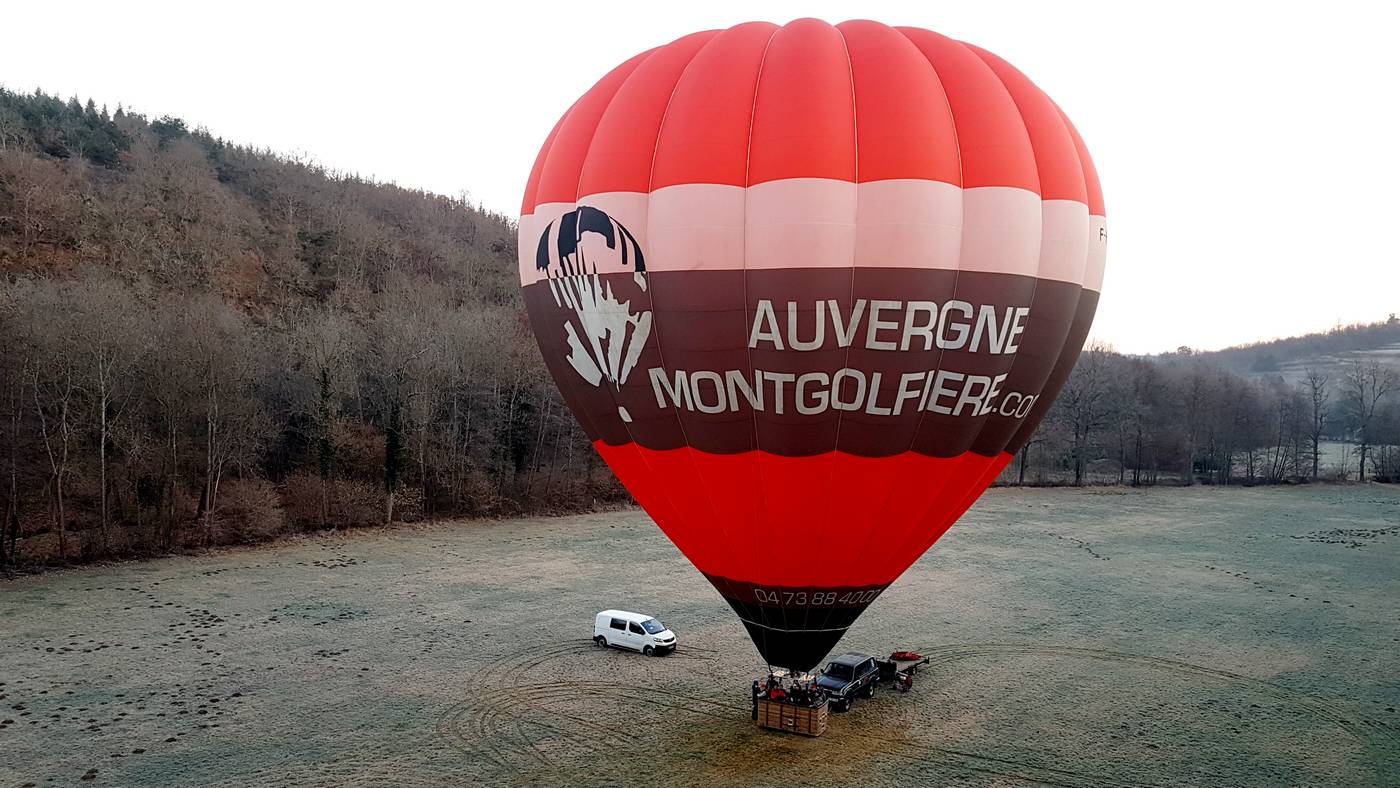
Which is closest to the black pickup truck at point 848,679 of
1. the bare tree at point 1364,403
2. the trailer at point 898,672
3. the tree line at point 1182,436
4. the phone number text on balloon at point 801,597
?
the trailer at point 898,672

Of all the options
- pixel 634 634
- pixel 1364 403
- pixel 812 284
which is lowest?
pixel 634 634

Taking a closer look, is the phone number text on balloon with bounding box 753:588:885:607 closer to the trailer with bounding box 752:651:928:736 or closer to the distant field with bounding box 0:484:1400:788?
the trailer with bounding box 752:651:928:736

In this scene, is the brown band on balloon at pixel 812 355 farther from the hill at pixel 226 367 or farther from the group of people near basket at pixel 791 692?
the hill at pixel 226 367

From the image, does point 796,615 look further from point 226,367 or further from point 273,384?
point 273,384

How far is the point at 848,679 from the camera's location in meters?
11.6

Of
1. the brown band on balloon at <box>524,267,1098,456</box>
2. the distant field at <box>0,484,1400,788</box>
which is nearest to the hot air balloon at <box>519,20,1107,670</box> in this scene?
the brown band on balloon at <box>524,267,1098,456</box>

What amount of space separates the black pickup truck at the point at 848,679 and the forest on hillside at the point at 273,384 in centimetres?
1792

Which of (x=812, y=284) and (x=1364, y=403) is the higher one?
A: (x=1364, y=403)

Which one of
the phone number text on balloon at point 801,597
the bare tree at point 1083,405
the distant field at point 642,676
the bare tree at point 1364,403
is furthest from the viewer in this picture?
the bare tree at point 1364,403

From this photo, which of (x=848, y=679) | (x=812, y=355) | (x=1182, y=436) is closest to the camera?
(x=812, y=355)

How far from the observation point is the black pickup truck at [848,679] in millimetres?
11320

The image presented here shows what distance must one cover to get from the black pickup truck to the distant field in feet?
0.82

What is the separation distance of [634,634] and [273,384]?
23.3 m

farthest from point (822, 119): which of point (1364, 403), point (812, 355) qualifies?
point (1364, 403)
